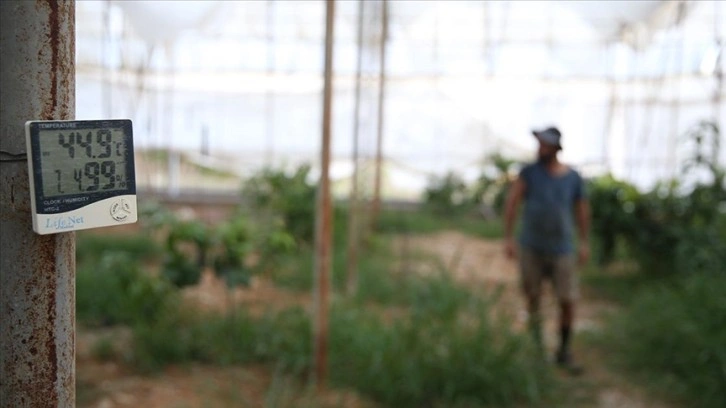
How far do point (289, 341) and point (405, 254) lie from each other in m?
2.47

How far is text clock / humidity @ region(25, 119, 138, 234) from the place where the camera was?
52.4 inches

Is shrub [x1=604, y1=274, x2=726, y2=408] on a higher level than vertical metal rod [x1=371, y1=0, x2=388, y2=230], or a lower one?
lower

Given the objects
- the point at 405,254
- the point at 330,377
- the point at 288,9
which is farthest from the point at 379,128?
the point at 288,9

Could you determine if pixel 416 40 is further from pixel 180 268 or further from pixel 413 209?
pixel 180 268

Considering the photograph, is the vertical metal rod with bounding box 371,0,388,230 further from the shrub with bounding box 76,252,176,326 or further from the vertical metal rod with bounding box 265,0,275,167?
the vertical metal rod with bounding box 265,0,275,167

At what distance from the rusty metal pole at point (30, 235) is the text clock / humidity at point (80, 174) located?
0.06m

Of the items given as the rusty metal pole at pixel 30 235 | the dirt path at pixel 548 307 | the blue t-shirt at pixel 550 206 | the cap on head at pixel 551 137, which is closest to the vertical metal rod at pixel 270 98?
the dirt path at pixel 548 307

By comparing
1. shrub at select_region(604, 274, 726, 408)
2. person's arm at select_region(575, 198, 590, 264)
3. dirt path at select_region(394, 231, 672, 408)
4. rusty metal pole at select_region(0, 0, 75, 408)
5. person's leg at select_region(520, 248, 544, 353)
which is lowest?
dirt path at select_region(394, 231, 672, 408)

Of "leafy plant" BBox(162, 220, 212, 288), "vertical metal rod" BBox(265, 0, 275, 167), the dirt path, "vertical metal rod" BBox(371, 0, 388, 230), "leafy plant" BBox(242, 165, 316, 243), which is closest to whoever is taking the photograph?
the dirt path

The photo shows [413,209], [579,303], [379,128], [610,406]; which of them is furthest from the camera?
[413,209]

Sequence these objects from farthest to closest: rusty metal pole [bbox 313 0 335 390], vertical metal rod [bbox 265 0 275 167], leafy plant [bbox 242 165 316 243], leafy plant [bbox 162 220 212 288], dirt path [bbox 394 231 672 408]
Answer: vertical metal rod [bbox 265 0 275 167]
leafy plant [bbox 242 165 316 243]
leafy plant [bbox 162 220 212 288]
dirt path [bbox 394 231 672 408]
rusty metal pole [bbox 313 0 335 390]

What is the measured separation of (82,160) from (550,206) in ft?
12.8

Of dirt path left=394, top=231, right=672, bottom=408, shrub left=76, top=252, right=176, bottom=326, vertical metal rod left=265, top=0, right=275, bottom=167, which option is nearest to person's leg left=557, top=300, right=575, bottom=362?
dirt path left=394, top=231, right=672, bottom=408

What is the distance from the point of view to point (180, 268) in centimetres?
485
